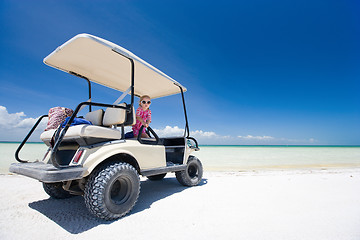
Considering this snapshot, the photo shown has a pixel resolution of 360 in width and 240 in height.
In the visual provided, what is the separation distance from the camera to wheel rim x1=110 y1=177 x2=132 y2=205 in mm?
2545

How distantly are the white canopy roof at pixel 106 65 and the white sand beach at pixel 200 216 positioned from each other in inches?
90.4

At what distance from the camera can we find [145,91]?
15.8 feet

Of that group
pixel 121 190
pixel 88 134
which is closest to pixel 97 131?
pixel 88 134

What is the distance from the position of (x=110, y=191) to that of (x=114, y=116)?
1057 millimetres

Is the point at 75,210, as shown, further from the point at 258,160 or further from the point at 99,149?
the point at 258,160

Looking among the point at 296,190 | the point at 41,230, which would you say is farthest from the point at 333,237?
the point at 41,230

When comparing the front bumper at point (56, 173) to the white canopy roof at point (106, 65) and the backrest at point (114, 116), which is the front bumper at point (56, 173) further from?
the white canopy roof at point (106, 65)

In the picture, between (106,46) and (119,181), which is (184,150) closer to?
(119,181)

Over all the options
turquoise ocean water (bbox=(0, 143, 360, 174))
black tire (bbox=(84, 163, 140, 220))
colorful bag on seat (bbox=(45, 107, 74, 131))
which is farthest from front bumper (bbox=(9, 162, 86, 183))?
turquoise ocean water (bbox=(0, 143, 360, 174))

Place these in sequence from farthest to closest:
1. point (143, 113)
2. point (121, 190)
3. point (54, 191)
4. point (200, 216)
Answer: point (143, 113) → point (54, 191) → point (121, 190) → point (200, 216)

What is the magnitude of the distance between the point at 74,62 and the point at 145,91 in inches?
74.3

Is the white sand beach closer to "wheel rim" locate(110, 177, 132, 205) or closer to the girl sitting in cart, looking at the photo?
"wheel rim" locate(110, 177, 132, 205)

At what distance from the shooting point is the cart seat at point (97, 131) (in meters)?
2.31

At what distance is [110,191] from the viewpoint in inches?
91.7
